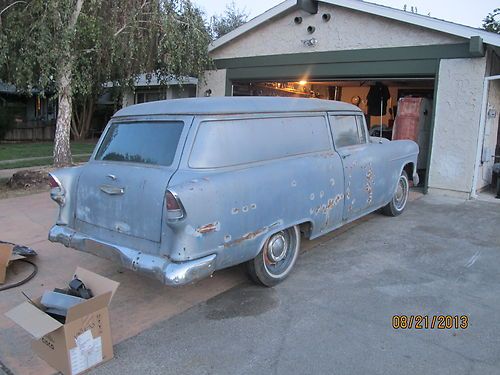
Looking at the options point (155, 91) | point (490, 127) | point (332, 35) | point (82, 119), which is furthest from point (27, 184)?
point (82, 119)

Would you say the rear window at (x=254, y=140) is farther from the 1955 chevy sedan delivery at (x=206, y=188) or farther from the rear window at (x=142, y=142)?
the rear window at (x=142, y=142)

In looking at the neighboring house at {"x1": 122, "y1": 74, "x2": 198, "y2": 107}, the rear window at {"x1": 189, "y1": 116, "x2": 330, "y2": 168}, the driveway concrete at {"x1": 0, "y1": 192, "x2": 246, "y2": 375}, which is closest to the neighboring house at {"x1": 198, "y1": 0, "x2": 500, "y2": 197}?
the neighboring house at {"x1": 122, "y1": 74, "x2": 198, "y2": 107}

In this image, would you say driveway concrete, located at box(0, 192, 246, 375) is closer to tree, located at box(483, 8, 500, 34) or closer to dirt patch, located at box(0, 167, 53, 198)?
dirt patch, located at box(0, 167, 53, 198)

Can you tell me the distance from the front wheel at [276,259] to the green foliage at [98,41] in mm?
6447

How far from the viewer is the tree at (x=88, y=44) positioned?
28.2 ft

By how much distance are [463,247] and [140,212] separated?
4277 millimetres

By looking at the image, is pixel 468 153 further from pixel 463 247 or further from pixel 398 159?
pixel 463 247

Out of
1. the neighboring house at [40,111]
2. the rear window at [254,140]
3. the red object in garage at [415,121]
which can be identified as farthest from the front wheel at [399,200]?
the neighboring house at [40,111]

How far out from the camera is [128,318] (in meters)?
3.81

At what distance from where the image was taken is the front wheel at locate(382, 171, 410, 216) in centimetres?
708

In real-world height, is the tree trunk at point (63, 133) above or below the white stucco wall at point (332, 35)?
below

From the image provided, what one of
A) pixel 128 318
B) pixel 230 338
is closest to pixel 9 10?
pixel 128 318

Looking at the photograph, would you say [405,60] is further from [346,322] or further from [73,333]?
[73,333]

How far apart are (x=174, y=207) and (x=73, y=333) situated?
111cm
